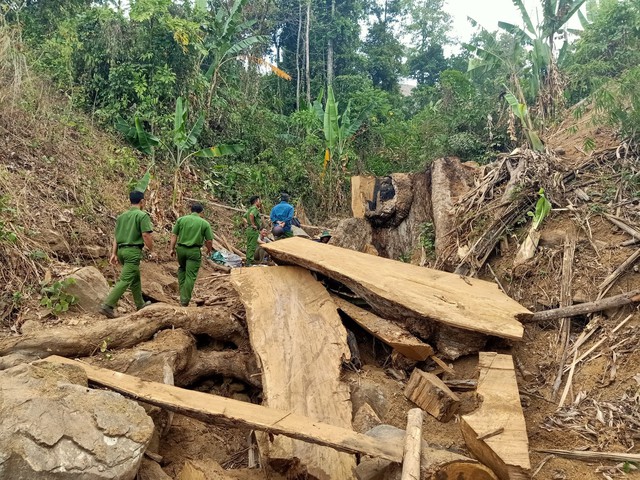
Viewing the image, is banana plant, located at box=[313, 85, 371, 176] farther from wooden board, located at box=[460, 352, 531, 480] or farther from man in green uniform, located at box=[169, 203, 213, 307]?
wooden board, located at box=[460, 352, 531, 480]

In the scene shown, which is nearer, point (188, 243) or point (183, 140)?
point (188, 243)

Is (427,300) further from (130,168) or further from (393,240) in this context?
(130,168)

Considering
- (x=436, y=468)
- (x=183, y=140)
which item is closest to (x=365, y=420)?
(x=436, y=468)

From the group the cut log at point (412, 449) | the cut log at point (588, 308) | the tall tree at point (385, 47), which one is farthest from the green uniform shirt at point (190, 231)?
the tall tree at point (385, 47)

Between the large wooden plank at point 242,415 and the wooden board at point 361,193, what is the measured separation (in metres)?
6.62

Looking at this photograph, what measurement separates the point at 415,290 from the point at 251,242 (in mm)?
4418

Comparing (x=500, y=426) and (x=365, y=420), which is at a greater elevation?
(x=500, y=426)

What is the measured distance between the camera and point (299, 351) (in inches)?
168

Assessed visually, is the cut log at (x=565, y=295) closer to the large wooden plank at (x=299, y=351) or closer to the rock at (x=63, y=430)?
the large wooden plank at (x=299, y=351)

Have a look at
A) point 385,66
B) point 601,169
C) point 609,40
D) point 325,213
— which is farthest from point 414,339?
point 385,66

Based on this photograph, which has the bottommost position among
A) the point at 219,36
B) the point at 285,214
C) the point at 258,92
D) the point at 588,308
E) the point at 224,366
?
the point at 224,366

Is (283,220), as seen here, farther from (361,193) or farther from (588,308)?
(588,308)

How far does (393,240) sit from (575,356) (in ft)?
16.8

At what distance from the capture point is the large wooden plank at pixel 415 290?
13.8ft
